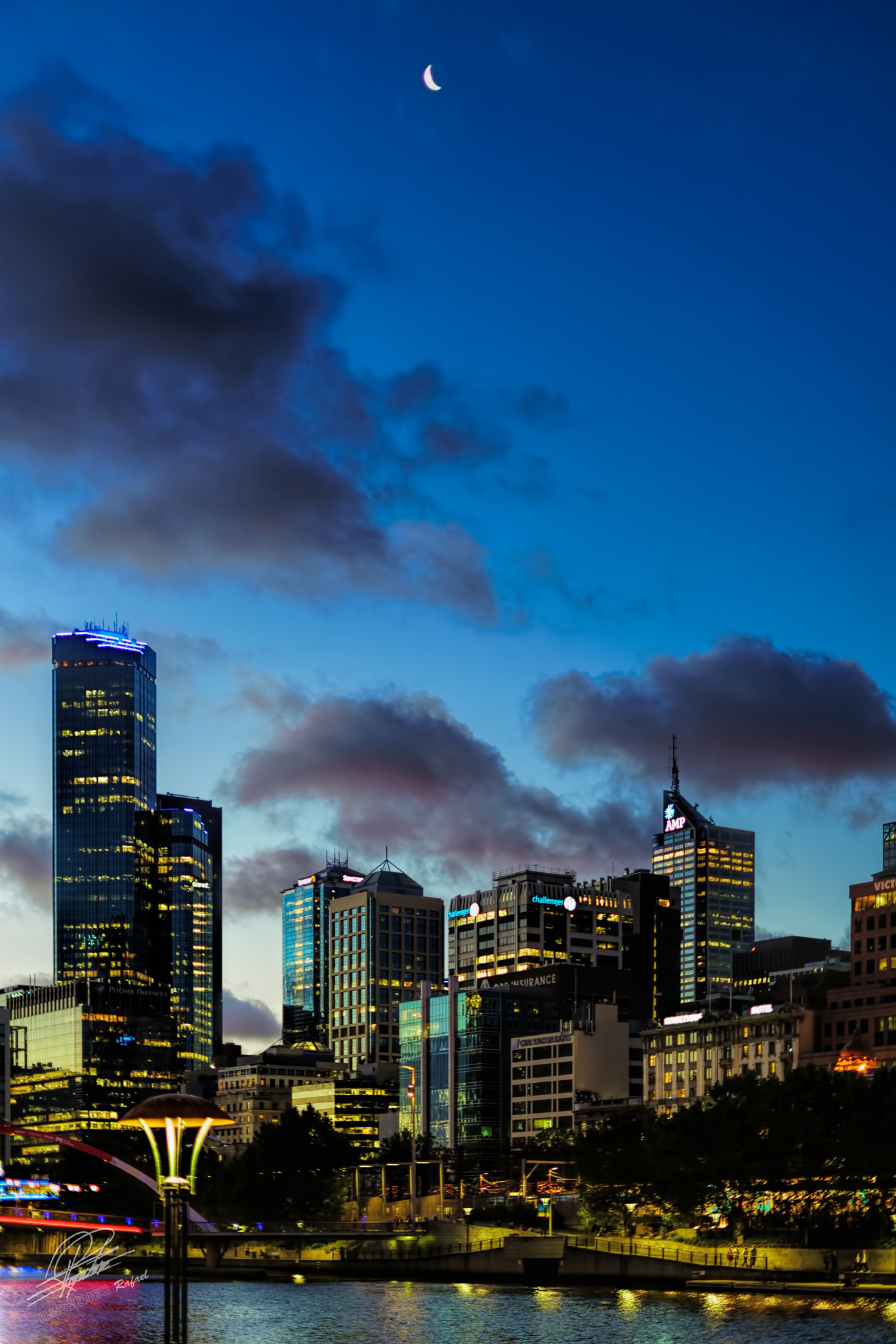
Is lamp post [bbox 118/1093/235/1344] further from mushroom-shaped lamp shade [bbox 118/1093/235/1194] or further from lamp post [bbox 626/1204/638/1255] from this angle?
lamp post [bbox 626/1204/638/1255]

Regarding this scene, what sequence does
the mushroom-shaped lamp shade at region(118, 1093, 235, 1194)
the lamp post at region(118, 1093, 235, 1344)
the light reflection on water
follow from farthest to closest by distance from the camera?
the light reflection on water < the mushroom-shaped lamp shade at region(118, 1093, 235, 1194) < the lamp post at region(118, 1093, 235, 1344)

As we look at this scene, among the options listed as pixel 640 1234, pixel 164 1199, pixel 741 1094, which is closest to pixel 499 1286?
pixel 640 1234

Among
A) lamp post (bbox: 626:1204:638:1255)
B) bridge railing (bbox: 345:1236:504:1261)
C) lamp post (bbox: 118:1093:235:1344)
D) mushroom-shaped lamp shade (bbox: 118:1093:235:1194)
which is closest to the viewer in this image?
lamp post (bbox: 118:1093:235:1344)

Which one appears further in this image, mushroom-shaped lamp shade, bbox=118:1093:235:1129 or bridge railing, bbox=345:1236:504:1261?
bridge railing, bbox=345:1236:504:1261

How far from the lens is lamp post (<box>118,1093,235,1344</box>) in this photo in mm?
55188

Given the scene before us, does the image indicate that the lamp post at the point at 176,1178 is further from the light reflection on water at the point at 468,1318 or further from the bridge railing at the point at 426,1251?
the bridge railing at the point at 426,1251

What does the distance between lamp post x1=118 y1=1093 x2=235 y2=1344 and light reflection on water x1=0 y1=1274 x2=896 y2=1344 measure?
5843 centimetres

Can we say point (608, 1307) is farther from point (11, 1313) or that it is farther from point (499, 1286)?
point (11, 1313)

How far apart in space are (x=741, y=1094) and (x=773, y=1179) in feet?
68.2

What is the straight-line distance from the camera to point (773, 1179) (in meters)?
164

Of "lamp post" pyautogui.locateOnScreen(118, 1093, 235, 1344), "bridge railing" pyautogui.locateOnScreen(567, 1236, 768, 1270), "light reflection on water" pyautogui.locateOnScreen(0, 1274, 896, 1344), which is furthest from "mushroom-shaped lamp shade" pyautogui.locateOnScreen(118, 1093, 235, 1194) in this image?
"bridge railing" pyautogui.locateOnScreen(567, 1236, 768, 1270)

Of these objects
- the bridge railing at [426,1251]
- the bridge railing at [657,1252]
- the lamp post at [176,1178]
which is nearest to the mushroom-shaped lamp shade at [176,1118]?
the lamp post at [176,1178]

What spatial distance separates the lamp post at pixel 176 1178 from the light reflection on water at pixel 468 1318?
5843cm

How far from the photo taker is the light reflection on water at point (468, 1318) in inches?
4582
